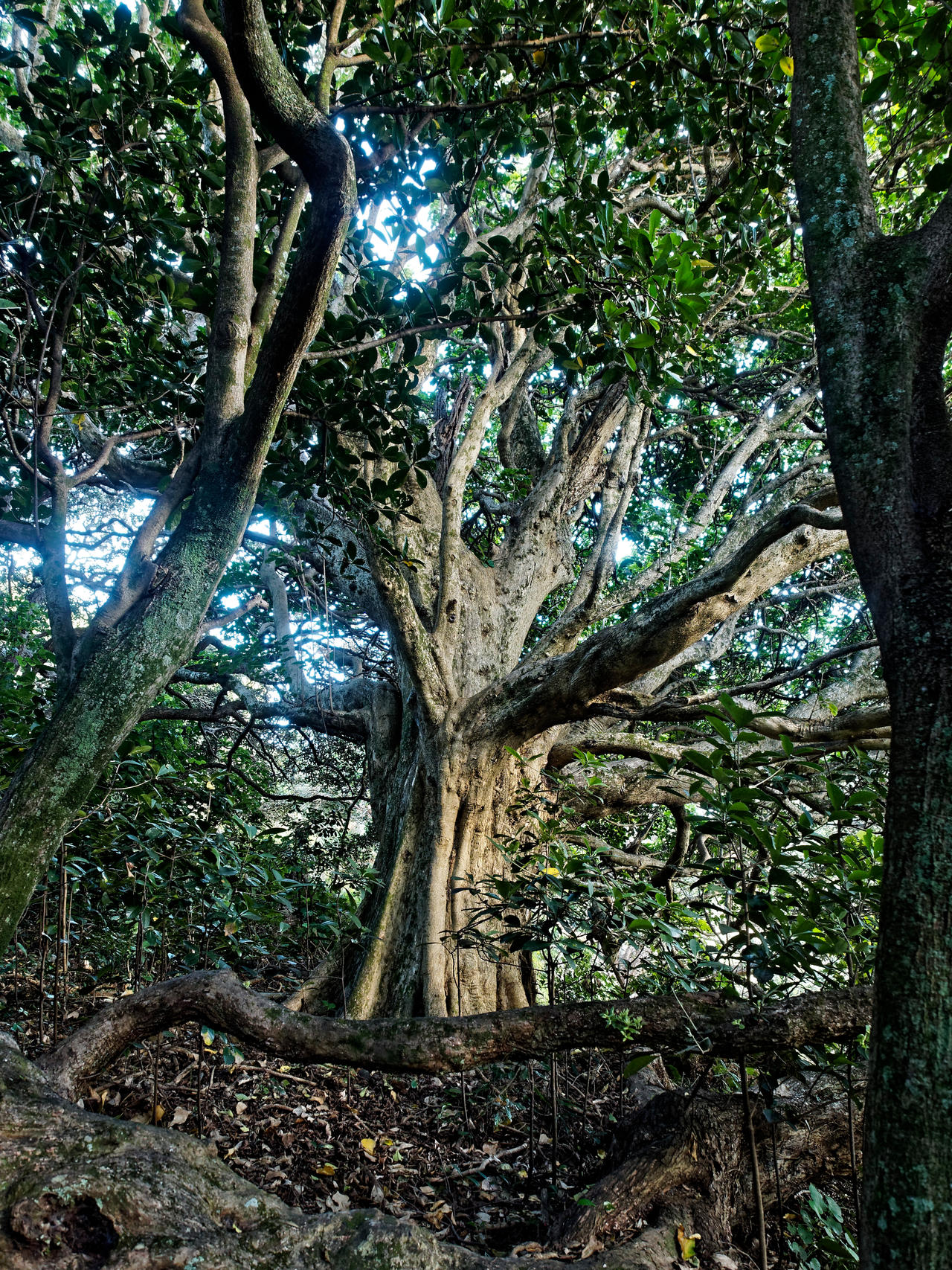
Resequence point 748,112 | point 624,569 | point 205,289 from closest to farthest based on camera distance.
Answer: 1. point 205,289
2. point 748,112
3. point 624,569

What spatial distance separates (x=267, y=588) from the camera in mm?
7336

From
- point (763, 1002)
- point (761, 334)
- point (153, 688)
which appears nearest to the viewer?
point (153, 688)

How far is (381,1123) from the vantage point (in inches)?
131

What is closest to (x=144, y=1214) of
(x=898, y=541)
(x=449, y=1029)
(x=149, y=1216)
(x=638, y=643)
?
(x=149, y=1216)

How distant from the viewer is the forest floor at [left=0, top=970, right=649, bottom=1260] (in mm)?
2584

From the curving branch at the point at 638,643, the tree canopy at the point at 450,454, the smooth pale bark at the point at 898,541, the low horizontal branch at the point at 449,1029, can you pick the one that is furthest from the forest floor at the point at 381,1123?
the curving branch at the point at 638,643

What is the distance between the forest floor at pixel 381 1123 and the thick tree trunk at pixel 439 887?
1.50 ft

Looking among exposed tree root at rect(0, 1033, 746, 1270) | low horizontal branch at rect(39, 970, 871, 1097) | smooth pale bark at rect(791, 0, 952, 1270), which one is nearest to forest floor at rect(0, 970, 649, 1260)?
low horizontal branch at rect(39, 970, 871, 1097)

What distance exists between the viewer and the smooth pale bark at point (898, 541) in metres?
1.05

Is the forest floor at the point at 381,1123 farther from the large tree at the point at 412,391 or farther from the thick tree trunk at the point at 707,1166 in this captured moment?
the large tree at the point at 412,391

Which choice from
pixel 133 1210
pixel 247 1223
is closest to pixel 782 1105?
pixel 247 1223

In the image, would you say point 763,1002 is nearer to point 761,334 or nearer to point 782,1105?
point 782,1105

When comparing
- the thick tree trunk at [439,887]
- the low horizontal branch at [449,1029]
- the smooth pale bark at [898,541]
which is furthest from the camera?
the thick tree trunk at [439,887]

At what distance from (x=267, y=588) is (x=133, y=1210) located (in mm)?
6295
